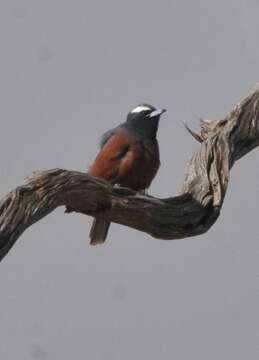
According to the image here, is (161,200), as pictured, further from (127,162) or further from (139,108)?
Result: (139,108)

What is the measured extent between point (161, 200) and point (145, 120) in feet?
9.54

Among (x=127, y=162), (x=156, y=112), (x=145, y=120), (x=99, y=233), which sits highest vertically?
(x=156, y=112)

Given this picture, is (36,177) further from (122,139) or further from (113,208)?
(122,139)

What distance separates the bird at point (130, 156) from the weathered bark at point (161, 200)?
0.98 meters

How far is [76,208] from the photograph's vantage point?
865 centimetres

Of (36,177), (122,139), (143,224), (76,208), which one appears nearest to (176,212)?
(143,224)

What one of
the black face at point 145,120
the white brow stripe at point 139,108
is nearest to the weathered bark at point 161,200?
the black face at point 145,120

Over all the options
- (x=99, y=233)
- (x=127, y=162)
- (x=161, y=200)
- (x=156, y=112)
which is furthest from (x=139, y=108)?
(x=161, y=200)

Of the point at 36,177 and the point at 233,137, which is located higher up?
the point at 233,137

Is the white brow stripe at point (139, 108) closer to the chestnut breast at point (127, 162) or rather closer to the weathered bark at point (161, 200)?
the chestnut breast at point (127, 162)

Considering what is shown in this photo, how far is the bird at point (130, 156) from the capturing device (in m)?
11.1

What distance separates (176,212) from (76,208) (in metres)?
0.97

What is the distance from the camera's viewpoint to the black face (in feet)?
38.6

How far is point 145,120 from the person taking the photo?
11875 millimetres
